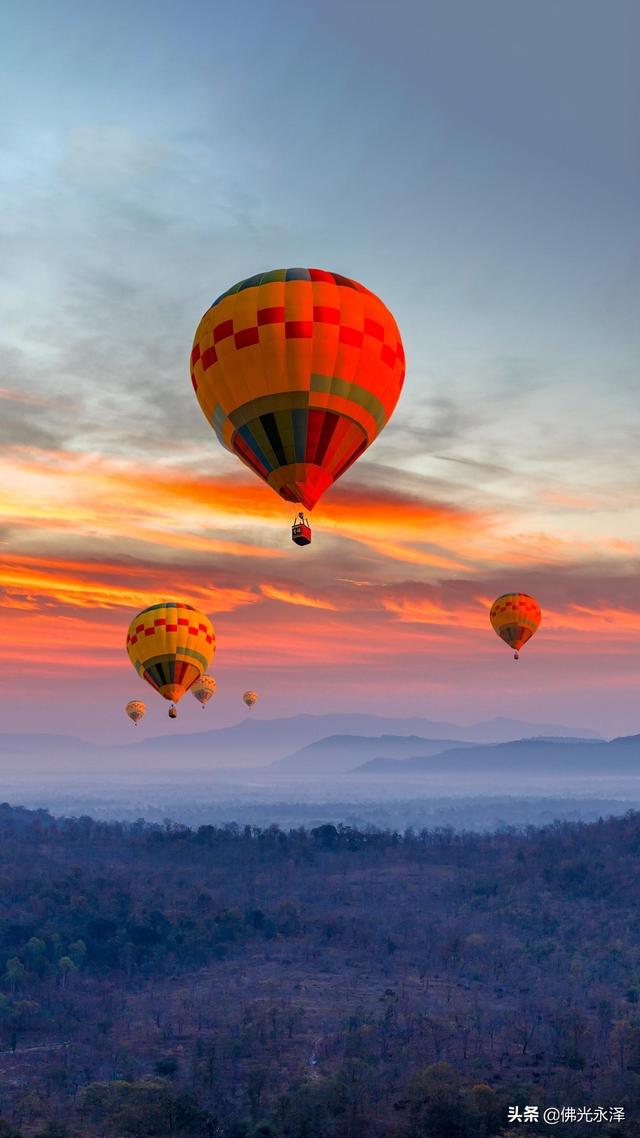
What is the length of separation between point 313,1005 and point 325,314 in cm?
10225

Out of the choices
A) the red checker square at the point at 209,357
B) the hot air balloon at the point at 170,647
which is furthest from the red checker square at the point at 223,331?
the hot air balloon at the point at 170,647

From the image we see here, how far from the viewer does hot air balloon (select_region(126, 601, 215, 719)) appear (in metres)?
73.2

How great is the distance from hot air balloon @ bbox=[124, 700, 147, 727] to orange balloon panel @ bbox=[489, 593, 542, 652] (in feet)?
224

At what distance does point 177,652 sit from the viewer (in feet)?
242

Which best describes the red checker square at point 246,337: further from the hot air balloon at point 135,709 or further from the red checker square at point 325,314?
the hot air balloon at point 135,709

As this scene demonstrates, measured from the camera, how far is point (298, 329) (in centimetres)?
3875

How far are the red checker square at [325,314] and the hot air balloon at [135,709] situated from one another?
11464cm

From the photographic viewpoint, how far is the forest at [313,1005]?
250 ft

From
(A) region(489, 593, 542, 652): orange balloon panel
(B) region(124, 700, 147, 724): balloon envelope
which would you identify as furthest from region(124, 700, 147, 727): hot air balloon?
(A) region(489, 593, 542, 652): orange balloon panel

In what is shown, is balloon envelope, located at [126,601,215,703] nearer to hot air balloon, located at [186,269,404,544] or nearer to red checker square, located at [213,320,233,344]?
hot air balloon, located at [186,269,404,544]

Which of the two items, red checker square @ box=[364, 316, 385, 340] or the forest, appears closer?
red checker square @ box=[364, 316, 385, 340]

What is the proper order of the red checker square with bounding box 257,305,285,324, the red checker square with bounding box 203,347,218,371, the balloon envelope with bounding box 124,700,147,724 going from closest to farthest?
the red checker square with bounding box 257,305,285,324
the red checker square with bounding box 203,347,218,371
the balloon envelope with bounding box 124,700,147,724

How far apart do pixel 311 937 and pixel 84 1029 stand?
51.2 m

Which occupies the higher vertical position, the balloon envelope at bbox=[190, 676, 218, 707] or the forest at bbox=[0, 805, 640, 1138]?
the balloon envelope at bbox=[190, 676, 218, 707]
